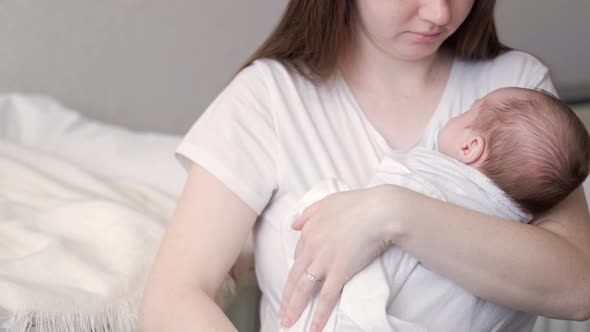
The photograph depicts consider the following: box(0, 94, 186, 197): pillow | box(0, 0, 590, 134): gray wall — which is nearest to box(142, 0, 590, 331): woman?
box(0, 94, 186, 197): pillow

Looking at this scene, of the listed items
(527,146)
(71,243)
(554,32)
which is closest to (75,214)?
(71,243)

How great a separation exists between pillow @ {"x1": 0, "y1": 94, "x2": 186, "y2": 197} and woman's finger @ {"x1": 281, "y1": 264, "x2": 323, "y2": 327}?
2.64 ft

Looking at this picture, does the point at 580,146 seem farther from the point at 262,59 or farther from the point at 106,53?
the point at 106,53

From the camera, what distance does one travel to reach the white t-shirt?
142cm

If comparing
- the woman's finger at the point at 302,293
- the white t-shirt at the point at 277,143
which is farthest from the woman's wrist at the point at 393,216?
the white t-shirt at the point at 277,143

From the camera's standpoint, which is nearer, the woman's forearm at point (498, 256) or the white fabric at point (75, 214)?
the woman's forearm at point (498, 256)

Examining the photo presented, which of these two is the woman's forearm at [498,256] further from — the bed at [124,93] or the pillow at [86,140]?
the pillow at [86,140]

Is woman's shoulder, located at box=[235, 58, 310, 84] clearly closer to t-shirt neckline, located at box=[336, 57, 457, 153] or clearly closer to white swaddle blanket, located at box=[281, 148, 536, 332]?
t-shirt neckline, located at box=[336, 57, 457, 153]

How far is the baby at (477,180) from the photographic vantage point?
47.9 inches

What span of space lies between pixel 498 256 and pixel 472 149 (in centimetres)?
18

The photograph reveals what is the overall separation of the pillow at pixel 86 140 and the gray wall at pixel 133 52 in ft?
0.58

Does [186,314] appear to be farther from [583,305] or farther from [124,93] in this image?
[124,93]

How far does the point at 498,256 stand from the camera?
1.23 m

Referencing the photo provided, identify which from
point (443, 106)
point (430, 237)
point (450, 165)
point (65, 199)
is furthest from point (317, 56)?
point (65, 199)
